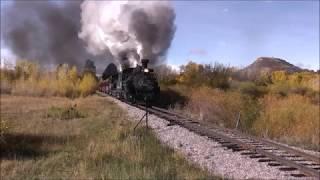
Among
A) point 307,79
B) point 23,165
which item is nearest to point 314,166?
point 23,165

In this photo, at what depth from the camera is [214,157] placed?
11844 mm

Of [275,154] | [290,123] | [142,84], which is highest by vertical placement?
[142,84]

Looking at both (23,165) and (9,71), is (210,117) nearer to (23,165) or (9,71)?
(23,165)

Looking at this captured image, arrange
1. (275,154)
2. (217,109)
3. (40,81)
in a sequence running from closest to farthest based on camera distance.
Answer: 1. (275,154)
2. (217,109)
3. (40,81)

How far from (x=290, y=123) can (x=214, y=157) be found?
492 inches

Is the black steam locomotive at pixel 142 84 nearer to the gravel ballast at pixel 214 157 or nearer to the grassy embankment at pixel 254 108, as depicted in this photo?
the grassy embankment at pixel 254 108

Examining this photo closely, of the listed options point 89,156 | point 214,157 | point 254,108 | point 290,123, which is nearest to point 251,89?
point 254,108

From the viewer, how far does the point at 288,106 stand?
27.8m

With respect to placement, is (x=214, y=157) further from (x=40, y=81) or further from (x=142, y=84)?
(x=40, y=81)

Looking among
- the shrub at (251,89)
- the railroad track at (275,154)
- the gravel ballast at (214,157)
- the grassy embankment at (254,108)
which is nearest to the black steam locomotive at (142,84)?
the grassy embankment at (254,108)

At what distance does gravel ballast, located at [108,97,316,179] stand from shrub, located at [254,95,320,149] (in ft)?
14.2

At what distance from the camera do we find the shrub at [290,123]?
60.4 ft

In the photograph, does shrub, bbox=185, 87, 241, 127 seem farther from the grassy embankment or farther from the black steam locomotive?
the black steam locomotive

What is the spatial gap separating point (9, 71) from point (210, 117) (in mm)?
73695
